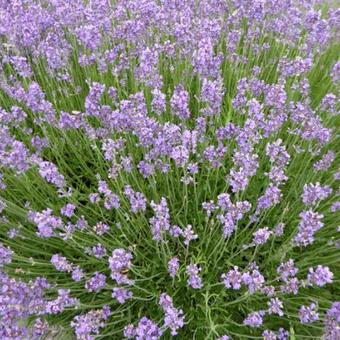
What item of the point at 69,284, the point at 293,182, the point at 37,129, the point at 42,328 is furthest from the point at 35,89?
the point at 293,182

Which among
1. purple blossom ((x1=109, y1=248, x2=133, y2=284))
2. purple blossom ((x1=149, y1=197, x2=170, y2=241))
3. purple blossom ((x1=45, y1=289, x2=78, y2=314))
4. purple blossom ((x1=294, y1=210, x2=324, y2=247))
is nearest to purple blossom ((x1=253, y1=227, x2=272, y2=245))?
purple blossom ((x1=294, y1=210, x2=324, y2=247))

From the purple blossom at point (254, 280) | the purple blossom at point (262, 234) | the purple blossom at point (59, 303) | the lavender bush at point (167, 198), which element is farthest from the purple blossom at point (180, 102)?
the purple blossom at point (59, 303)

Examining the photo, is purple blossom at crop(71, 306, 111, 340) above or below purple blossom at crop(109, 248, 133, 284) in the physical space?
below

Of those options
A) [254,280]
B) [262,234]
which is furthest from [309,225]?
[254,280]

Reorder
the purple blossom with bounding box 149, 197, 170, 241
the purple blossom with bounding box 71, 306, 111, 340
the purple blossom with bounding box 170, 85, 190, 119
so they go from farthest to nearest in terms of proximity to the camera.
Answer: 1. the purple blossom with bounding box 170, 85, 190, 119
2. the purple blossom with bounding box 149, 197, 170, 241
3. the purple blossom with bounding box 71, 306, 111, 340

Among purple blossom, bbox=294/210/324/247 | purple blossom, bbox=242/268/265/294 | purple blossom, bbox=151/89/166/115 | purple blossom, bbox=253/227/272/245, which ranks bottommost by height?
purple blossom, bbox=242/268/265/294

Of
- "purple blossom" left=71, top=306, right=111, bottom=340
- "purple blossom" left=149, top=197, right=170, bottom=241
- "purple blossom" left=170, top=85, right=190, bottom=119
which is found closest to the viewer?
"purple blossom" left=71, top=306, right=111, bottom=340

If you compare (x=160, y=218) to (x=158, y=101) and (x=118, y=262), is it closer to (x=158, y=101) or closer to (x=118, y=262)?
(x=118, y=262)

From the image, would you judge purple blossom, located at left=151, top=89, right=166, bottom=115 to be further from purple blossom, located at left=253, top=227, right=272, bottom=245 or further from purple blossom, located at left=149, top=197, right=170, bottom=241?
purple blossom, located at left=253, top=227, right=272, bottom=245

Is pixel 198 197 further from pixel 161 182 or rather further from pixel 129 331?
pixel 129 331
